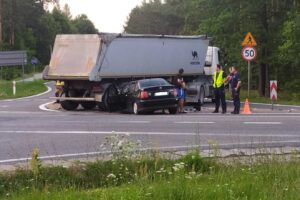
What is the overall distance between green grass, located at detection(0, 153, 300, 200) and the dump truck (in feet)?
51.0

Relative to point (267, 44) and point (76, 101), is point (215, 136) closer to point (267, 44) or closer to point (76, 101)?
point (76, 101)

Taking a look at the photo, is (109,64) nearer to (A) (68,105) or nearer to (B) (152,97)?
(A) (68,105)

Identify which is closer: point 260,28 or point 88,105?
point 88,105

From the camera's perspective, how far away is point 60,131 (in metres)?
15.3

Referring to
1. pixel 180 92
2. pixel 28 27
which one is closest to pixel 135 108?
pixel 180 92

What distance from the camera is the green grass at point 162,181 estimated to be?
639 centimetres

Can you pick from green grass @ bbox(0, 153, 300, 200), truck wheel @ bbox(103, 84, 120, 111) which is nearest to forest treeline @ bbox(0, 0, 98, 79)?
truck wheel @ bbox(103, 84, 120, 111)

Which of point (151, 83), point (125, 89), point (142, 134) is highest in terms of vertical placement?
point (151, 83)

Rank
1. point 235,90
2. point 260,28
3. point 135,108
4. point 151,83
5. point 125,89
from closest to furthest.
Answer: point 235,90 → point 135,108 → point 151,83 → point 125,89 → point 260,28

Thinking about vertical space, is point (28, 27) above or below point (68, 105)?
above

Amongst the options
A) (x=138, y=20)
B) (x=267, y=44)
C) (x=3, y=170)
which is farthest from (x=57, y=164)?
(x=138, y=20)

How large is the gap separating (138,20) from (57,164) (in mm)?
108471

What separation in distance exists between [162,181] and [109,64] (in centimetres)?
1785

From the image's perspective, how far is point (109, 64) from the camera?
24719mm
